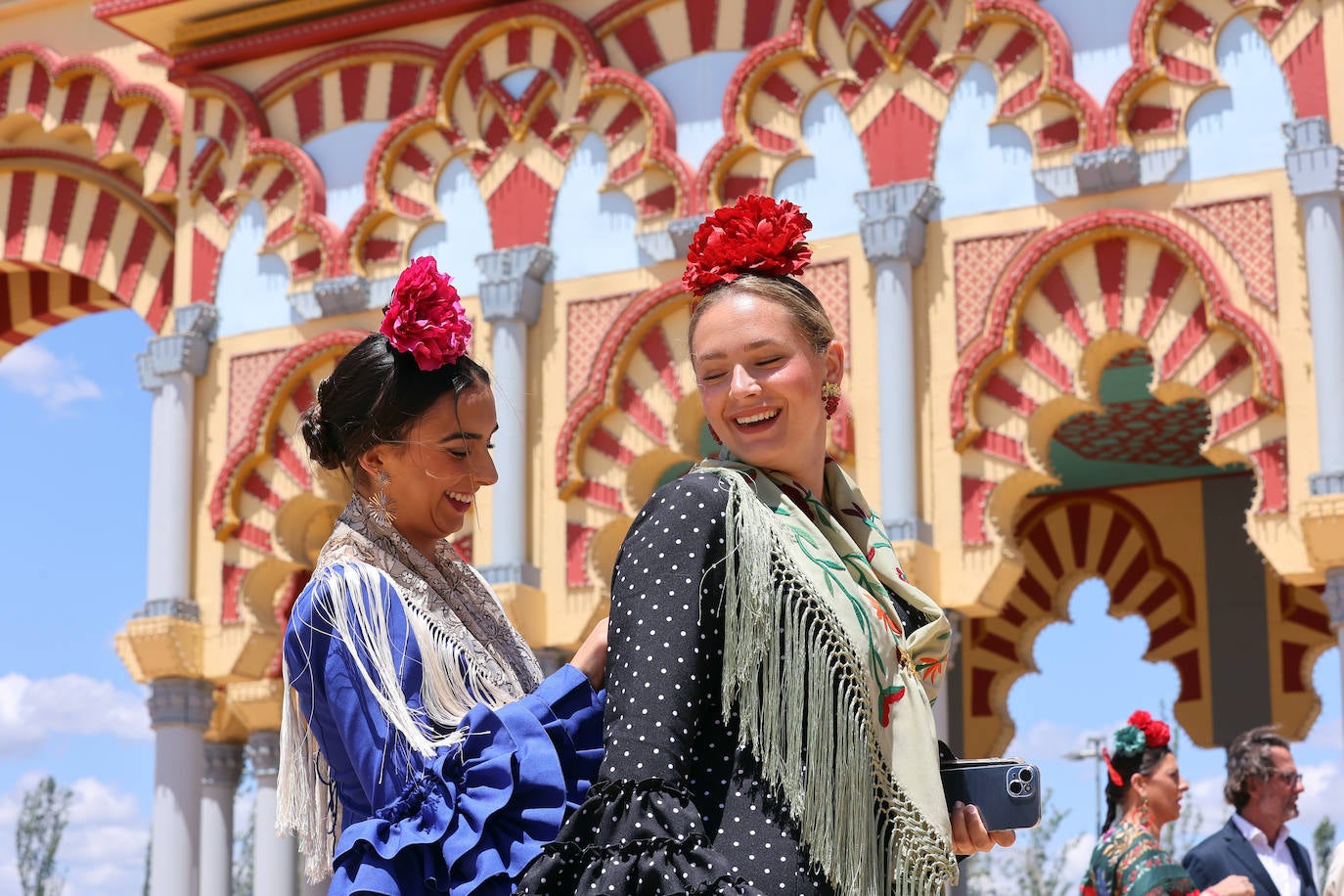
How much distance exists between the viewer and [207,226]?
1082cm

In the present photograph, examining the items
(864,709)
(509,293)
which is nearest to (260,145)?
(509,293)

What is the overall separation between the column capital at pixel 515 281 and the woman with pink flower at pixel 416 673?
6.98m

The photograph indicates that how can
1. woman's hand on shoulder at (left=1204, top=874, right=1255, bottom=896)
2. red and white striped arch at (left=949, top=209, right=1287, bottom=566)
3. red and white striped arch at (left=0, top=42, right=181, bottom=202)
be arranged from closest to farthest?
woman's hand on shoulder at (left=1204, top=874, right=1255, bottom=896) → red and white striped arch at (left=949, top=209, right=1287, bottom=566) → red and white striped arch at (left=0, top=42, right=181, bottom=202)

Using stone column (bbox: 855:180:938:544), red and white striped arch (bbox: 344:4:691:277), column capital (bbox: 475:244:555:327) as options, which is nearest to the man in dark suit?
stone column (bbox: 855:180:938:544)

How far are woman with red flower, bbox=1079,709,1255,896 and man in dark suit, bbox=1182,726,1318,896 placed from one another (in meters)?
0.69

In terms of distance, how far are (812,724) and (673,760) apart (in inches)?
7.9

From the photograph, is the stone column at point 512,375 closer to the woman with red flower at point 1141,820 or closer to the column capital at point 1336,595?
the column capital at point 1336,595

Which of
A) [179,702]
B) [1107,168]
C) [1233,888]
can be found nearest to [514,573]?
[179,702]

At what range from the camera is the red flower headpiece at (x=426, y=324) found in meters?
2.59

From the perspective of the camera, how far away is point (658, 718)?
1908 millimetres

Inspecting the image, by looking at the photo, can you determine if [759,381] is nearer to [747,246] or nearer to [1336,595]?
[747,246]

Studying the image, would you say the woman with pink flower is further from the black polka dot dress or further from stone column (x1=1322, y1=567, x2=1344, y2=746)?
stone column (x1=1322, y1=567, x2=1344, y2=746)

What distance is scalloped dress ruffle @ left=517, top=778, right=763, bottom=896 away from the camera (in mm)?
1816

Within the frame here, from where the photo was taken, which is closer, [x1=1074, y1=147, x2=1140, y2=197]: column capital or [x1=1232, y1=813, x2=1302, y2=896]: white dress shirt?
[x1=1232, y1=813, x2=1302, y2=896]: white dress shirt
